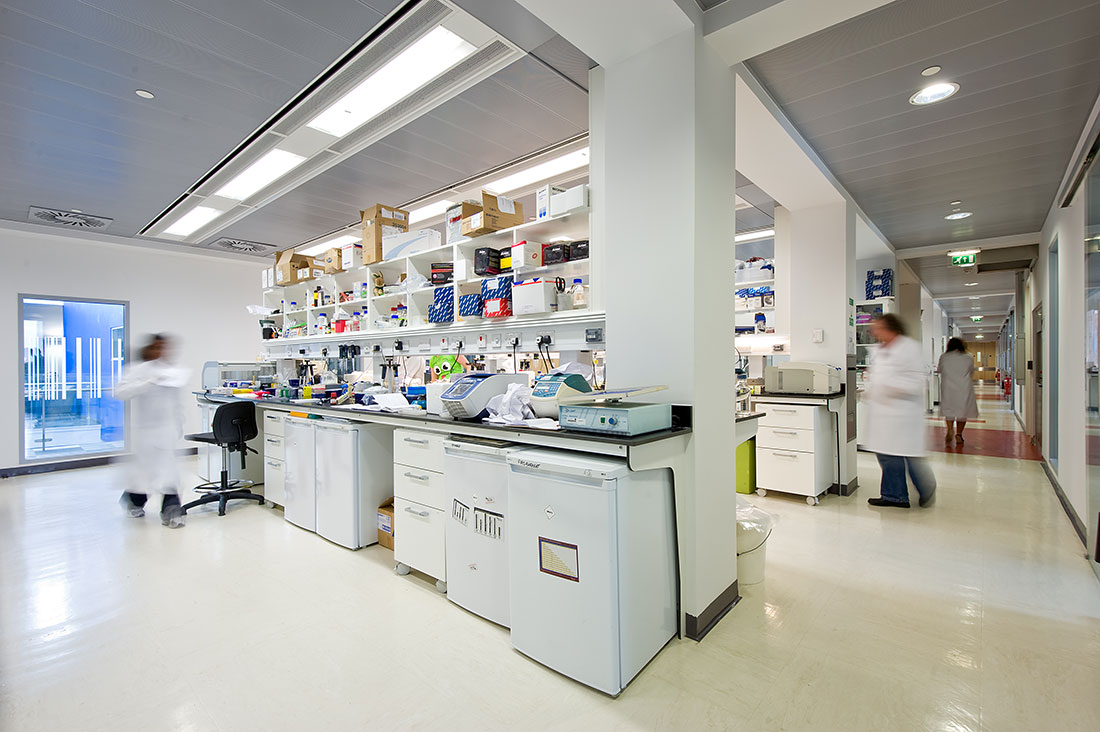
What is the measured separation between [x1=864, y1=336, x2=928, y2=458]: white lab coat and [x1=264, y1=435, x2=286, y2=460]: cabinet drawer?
4.62 m

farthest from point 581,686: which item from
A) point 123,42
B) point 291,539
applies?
point 123,42

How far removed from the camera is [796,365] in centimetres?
446

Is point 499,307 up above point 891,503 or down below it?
above

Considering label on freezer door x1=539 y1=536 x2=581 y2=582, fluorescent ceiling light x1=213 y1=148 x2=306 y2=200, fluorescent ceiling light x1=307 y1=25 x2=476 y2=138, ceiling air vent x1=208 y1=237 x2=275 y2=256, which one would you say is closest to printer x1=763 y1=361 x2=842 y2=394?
label on freezer door x1=539 y1=536 x2=581 y2=582

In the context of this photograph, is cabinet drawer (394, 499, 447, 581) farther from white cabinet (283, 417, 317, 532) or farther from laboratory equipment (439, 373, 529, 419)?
white cabinet (283, 417, 317, 532)

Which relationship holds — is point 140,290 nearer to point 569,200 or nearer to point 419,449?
point 419,449

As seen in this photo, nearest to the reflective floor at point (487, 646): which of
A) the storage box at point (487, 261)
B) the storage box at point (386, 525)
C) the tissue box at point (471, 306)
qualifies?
the storage box at point (386, 525)

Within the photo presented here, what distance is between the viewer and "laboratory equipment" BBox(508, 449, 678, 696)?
6.06ft

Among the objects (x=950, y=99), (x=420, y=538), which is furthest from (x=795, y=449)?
(x=420, y=538)

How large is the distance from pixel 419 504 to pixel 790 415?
10.4 ft

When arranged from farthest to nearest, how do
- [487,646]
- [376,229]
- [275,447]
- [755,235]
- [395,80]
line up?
[755,235]
[376,229]
[275,447]
[395,80]
[487,646]

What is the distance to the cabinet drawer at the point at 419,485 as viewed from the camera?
107 inches

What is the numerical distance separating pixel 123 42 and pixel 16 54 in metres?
0.64

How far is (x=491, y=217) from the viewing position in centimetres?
363
